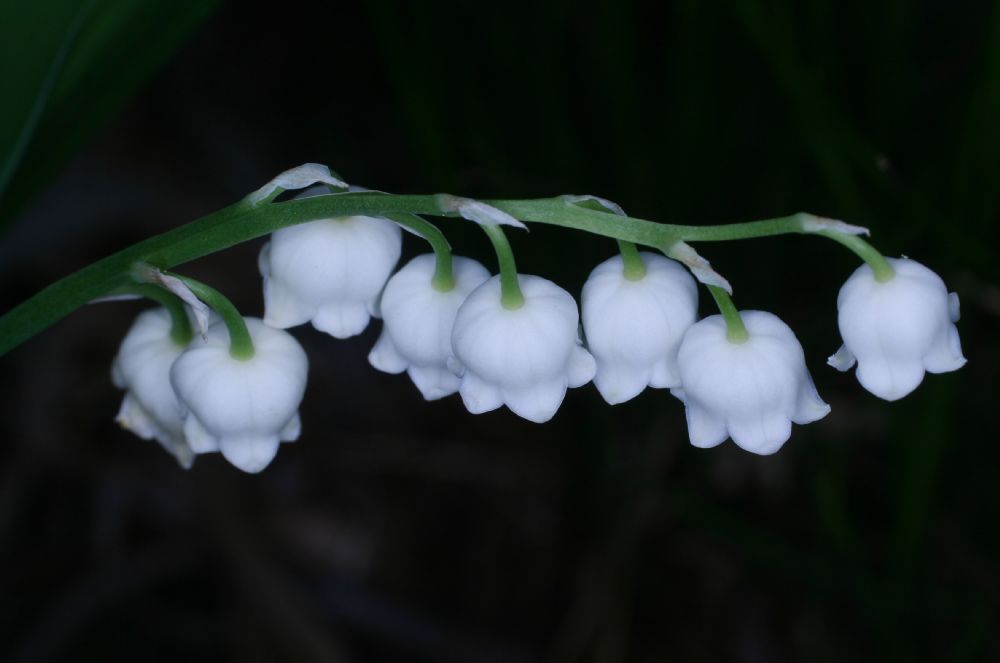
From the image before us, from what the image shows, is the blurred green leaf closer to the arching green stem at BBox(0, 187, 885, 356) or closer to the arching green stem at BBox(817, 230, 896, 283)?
the arching green stem at BBox(0, 187, 885, 356)

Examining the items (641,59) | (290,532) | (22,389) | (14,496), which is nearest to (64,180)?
(22,389)

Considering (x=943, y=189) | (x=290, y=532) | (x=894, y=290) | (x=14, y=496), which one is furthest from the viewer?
(x=290, y=532)

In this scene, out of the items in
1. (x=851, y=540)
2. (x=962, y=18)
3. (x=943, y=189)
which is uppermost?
(x=962, y=18)

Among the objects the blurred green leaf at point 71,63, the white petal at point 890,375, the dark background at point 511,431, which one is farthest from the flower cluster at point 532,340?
the dark background at point 511,431

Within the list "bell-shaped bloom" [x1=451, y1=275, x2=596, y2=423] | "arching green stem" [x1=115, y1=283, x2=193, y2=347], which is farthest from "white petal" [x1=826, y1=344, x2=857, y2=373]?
"arching green stem" [x1=115, y1=283, x2=193, y2=347]

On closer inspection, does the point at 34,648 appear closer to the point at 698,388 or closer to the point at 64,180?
the point at 64,180

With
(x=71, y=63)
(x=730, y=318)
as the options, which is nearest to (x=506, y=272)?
(x=730, y=318)

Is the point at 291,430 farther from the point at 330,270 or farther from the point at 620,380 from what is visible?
the point at 620,380
